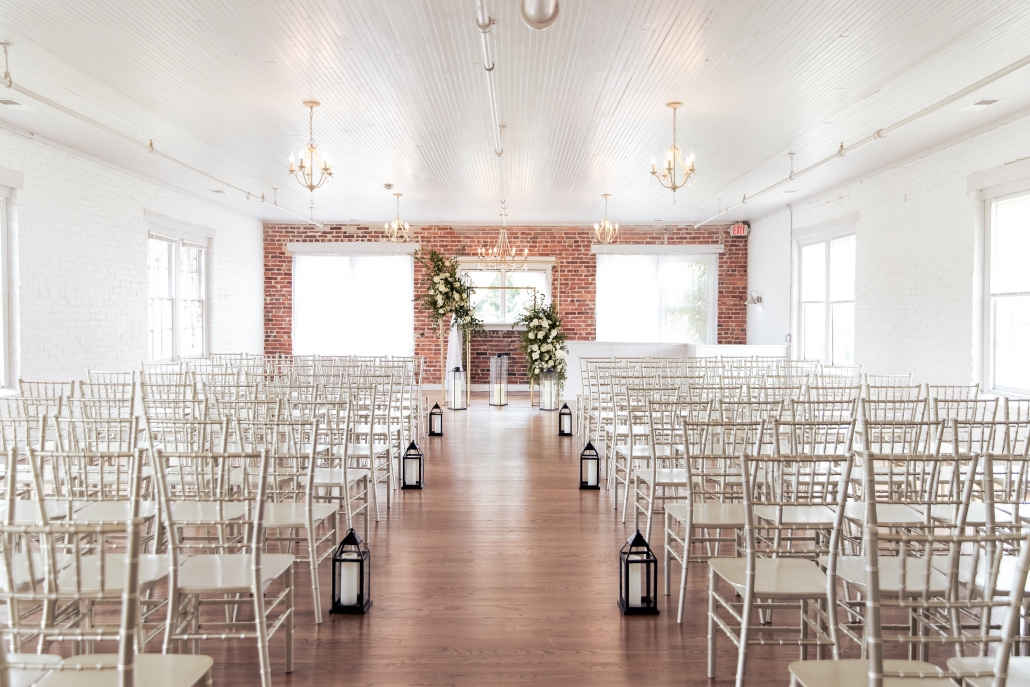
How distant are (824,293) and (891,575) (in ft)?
30.4

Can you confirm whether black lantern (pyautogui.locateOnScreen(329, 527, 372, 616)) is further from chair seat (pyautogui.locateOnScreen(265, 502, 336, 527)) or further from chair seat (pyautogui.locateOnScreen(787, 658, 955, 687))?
chair seat (pyautogui.locateOnScreen(787, 658, 955, 687))

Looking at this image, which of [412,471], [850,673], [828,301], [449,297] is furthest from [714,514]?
[449,297]

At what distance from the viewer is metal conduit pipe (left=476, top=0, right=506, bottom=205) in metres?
4.26

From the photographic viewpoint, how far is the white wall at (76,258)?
24.0 feet

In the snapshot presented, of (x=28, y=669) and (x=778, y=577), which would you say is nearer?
(x=28, y=669)

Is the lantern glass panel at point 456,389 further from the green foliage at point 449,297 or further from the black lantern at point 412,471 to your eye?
the black lantern at point 412,471

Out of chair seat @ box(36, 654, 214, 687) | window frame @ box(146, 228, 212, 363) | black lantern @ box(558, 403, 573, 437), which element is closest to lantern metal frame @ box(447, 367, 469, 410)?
black lantern @ box(558, 403, 573, 437)

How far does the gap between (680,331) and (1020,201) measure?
8201 mm

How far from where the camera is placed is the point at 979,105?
20.8 ft

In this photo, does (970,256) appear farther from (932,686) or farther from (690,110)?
(932,686)

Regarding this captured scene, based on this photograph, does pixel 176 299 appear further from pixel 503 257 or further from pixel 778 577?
pixel 778 577

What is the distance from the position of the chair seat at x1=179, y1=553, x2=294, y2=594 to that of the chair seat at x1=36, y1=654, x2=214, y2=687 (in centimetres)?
47

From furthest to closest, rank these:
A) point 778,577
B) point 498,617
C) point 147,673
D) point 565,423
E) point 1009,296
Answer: point 565,423, point 1009,296, point 498,617, point 778,577, point 147,673

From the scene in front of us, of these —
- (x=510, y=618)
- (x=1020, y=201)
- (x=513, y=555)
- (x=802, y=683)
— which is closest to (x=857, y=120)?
(x=1020, y=201)
